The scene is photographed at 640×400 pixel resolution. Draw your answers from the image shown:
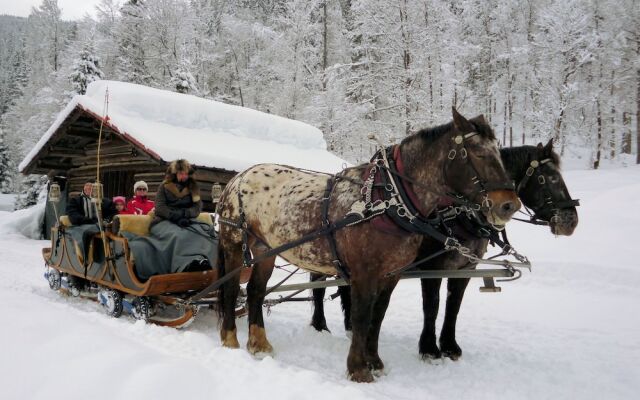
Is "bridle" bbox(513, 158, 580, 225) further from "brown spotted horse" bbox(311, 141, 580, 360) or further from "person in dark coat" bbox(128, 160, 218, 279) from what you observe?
"person in dark coat" bbox(128, 160, 218, 279)

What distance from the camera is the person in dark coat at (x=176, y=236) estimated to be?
5066mm

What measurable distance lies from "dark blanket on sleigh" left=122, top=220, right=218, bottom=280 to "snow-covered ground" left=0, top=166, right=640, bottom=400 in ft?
2.28

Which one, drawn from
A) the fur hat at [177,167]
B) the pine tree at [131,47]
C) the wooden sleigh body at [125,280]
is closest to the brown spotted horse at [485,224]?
the wooden sleigh body at [125,280]

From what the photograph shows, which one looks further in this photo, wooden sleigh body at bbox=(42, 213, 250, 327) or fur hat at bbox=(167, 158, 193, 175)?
fur hat at bbox=(167, 158, 193, 175)

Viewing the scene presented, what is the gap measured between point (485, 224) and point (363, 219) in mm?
1498

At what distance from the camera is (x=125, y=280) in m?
5.07

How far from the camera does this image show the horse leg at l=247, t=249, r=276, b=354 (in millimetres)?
4262

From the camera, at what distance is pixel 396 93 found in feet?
51.8

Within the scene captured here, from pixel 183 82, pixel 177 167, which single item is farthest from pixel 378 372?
pixel 183 82

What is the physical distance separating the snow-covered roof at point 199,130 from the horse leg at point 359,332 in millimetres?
7237

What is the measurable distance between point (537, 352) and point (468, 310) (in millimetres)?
1939

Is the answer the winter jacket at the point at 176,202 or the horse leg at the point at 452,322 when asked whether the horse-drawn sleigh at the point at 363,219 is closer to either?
the horse leg at the point at 452,322

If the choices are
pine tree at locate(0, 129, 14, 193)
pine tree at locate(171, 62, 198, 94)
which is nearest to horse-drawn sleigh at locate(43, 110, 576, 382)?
pine tree at locate(171, 62, 198, 94)

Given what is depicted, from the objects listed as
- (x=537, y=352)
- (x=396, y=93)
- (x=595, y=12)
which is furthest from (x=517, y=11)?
(x=537, y=352)
